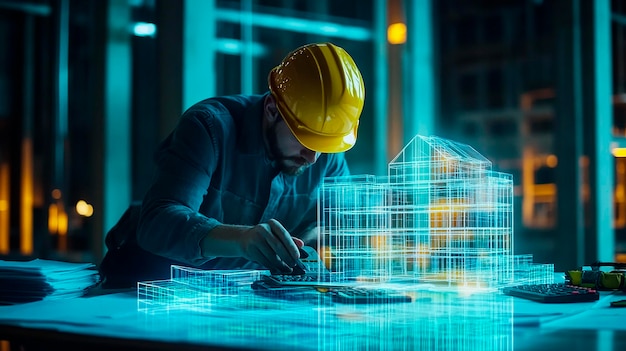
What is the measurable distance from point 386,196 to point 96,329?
90 centimetres

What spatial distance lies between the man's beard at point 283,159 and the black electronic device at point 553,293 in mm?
862

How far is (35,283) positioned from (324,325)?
2.56 ft

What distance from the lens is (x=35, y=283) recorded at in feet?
5.24

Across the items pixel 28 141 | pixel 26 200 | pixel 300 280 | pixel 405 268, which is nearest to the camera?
pixel 300 280

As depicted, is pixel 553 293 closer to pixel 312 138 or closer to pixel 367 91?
pixel 312 138

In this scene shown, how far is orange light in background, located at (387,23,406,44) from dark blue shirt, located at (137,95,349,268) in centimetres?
280

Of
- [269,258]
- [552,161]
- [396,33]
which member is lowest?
[269,258]

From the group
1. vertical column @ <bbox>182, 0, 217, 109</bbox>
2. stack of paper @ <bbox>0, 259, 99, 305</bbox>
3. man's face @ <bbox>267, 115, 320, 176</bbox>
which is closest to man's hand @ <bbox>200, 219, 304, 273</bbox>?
stack of paper @ <bbox>0, 259, 99, 305</bbox>

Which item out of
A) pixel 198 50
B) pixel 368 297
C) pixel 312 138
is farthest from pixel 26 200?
pixel 368 297

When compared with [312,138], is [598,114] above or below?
above

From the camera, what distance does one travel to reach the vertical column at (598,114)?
13.7 ft

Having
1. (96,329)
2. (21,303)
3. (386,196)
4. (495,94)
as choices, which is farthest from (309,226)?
(495,94)

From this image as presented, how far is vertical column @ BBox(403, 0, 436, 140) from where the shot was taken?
5.09m

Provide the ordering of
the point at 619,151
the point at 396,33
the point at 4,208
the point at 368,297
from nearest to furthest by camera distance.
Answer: the point at 368,297
the point at 619,151
the point at 396,33
the point at 4,208
